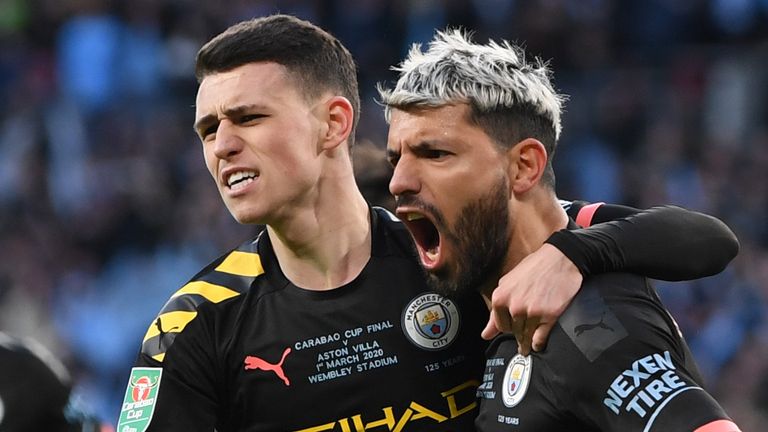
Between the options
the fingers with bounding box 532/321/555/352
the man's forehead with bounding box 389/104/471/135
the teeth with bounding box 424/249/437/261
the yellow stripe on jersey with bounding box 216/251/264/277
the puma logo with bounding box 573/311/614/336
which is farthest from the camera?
the yellow stripe on jersey with bounding box 216/251/264/277

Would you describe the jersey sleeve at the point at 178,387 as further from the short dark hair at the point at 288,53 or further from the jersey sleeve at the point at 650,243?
the jersey sleeve at the point at 650,243

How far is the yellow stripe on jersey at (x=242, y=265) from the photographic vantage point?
4.37m

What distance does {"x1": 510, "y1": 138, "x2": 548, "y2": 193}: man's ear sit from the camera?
396 centimetres

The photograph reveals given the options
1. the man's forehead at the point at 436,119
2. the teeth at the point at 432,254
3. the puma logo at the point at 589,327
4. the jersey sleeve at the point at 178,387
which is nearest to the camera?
the puma logo at the point at 589,327

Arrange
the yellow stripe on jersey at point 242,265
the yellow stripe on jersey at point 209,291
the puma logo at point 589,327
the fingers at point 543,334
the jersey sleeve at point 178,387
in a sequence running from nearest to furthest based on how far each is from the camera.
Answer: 1. the puma logo at point 589,327
2. the fingers at point 543,334
3. the jersey sleeve at point 178,387
4. the yellow stripe on jersey at point 209,291
5. the yellow stripe on jersey at point 242,265

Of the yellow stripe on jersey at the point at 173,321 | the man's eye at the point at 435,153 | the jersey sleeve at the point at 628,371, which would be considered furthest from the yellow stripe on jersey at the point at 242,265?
the jersey sleeve at the point at 628,371

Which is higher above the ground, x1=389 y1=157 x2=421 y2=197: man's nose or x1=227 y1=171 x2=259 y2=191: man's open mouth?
x1=227 y1=171 x2=259 y2=191: man's open mouth

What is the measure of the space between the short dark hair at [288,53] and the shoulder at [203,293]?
0.54m

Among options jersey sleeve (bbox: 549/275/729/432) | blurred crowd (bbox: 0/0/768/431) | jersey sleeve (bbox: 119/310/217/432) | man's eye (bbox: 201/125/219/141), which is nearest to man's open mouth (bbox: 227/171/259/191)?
man's eye (bbox: 201/125/219/141)

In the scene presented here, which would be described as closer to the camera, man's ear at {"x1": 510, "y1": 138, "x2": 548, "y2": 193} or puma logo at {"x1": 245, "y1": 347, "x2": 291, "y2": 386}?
man's ear at {"x1": 510, "y1": 138, "x2": 548, "y2": 193}

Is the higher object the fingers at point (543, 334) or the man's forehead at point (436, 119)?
the man's forehead at point (436, 119)

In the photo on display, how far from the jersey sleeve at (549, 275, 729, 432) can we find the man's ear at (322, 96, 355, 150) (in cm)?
109

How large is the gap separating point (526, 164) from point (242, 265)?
1012 mm

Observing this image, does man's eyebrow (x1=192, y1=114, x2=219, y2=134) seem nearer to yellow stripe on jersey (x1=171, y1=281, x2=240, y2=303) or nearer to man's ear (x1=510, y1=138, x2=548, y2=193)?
yellow stripe on jersey (x1=171, y1=281, x2=240, y2=303)
